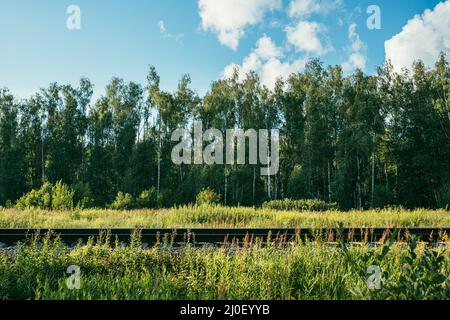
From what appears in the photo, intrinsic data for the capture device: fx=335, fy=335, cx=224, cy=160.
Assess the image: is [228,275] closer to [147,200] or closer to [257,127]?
[147,200]

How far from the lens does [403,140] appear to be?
33.7m

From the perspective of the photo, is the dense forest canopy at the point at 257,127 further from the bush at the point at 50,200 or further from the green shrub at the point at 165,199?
the bush at the point at 50,200

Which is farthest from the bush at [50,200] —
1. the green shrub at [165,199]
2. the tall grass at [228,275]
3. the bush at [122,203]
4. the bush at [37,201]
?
the tall grass at [228,275]

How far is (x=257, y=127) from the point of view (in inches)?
1359

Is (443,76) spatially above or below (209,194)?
above

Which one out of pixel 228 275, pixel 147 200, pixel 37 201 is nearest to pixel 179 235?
pixel 228 275

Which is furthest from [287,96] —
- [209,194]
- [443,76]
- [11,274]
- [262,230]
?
[11,274]

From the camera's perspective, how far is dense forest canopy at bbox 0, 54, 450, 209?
32.3 metres

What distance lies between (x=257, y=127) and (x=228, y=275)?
3026cm

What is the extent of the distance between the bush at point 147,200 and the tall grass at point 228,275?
801 inches

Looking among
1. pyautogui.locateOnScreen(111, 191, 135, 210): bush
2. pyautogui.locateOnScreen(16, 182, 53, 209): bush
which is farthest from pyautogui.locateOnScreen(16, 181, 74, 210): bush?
pyautogui.locateOnScreen(111, 191, 135, 210): bush

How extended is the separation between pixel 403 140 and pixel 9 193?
132ft

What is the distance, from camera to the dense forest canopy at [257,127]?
106ft
